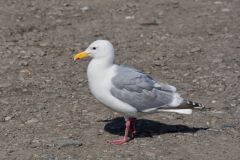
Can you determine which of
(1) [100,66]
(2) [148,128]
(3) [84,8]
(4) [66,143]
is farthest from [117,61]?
(4) [66,143]

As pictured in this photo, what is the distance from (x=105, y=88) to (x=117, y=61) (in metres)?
3.11

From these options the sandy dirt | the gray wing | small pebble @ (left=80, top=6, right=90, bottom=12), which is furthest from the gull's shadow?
small pebble @ (left=80, top=6, right=90, bottom=12)

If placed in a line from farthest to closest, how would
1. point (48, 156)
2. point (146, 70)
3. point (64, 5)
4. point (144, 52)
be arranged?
1. point (64, 5)
2. point (144, 52)
3. point (146, 70)
4. point (48, 156)

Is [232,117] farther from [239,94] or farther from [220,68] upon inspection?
[220,68]

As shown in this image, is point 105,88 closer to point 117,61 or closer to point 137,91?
point 137,91

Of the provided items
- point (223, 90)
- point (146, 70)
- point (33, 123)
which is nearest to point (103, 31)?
point (146, 70)

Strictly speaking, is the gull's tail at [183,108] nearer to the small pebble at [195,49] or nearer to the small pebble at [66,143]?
the small pebble at [66,143]

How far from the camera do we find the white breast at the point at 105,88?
25.3ft

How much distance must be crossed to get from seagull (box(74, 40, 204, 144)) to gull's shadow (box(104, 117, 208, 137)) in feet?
1.14

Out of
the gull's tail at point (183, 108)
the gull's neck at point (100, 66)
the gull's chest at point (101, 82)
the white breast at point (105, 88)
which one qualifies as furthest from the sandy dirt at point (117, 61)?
the gull's neck at point (100, 66)

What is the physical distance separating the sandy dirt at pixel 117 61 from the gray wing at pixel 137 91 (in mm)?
472

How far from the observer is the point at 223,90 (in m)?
9.55

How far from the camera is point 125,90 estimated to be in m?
7.78

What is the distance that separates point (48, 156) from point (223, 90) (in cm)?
315
